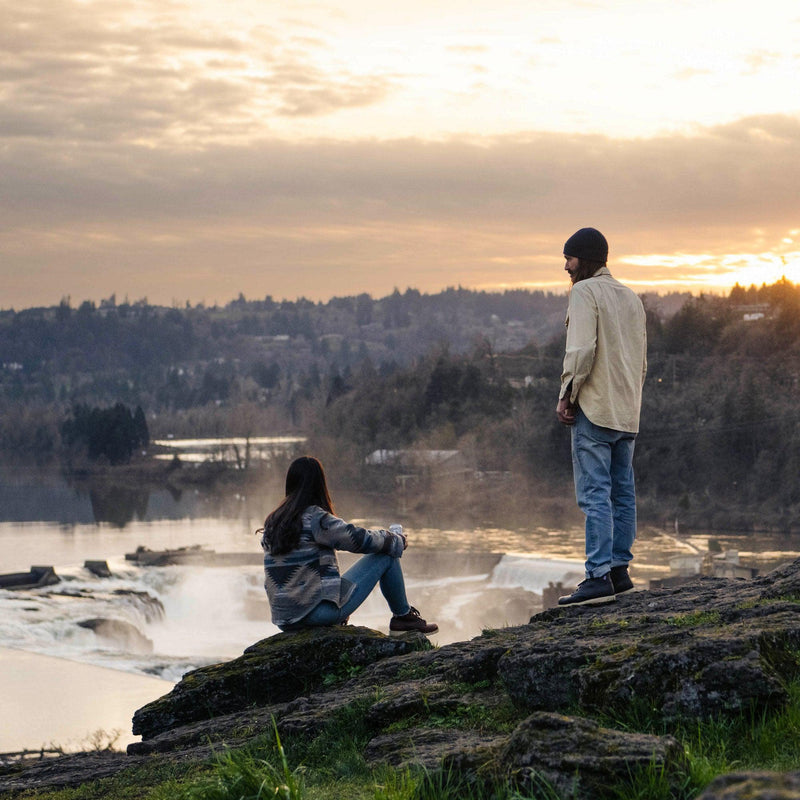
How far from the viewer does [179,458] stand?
315 feet

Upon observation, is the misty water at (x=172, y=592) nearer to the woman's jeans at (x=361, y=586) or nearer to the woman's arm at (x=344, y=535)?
the woman's jeans at (x=361, y=586)

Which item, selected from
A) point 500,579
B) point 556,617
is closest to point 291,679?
point 556,617

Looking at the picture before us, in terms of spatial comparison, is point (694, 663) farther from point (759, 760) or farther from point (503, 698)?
point (503, 698)

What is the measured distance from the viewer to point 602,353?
619 centimetres

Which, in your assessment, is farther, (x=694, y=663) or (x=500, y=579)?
(x=500, y=579)

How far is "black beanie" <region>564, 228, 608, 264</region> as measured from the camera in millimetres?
6266

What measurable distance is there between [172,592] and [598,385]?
36539 millimetres

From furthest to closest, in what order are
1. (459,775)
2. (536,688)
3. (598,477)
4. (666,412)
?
(666,412) → (598,477) → (536,688) → (459,775)

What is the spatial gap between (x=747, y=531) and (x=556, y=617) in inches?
2136

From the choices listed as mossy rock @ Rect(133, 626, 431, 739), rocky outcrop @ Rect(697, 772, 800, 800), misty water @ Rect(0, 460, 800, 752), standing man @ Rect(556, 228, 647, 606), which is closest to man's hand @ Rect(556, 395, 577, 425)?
standing man @ Rect(556, 228, 647, 606)

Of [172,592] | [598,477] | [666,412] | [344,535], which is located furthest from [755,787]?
[666,412]

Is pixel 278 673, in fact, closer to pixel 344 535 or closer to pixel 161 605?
pixel 344 535

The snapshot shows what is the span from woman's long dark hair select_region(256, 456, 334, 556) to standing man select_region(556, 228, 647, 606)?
4.88 ft

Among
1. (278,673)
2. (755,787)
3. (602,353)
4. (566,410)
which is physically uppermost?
(602,353)
